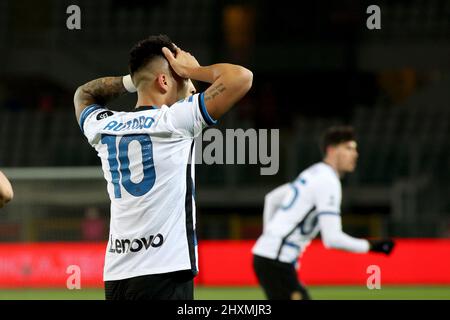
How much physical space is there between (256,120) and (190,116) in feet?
50.9

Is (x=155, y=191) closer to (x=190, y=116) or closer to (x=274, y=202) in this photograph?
(x=190, y=116)

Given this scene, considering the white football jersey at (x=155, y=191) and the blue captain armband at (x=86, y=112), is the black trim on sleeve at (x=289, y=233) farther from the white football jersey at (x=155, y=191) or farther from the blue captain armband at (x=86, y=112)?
the white football jersey at (x=155, y=191)

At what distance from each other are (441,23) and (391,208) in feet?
17.0

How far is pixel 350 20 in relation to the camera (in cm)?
2064

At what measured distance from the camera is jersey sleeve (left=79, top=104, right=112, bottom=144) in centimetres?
411

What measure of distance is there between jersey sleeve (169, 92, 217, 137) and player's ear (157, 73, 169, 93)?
0.44 ft

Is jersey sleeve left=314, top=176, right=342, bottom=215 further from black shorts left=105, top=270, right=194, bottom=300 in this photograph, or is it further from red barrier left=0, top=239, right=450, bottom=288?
red barrier left=0, top=239, right=450, bottom=288

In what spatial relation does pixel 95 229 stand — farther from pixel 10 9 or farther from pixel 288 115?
pixel 10 9

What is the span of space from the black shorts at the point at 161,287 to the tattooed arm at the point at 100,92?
993 mm

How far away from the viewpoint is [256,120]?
1928 centimetres
